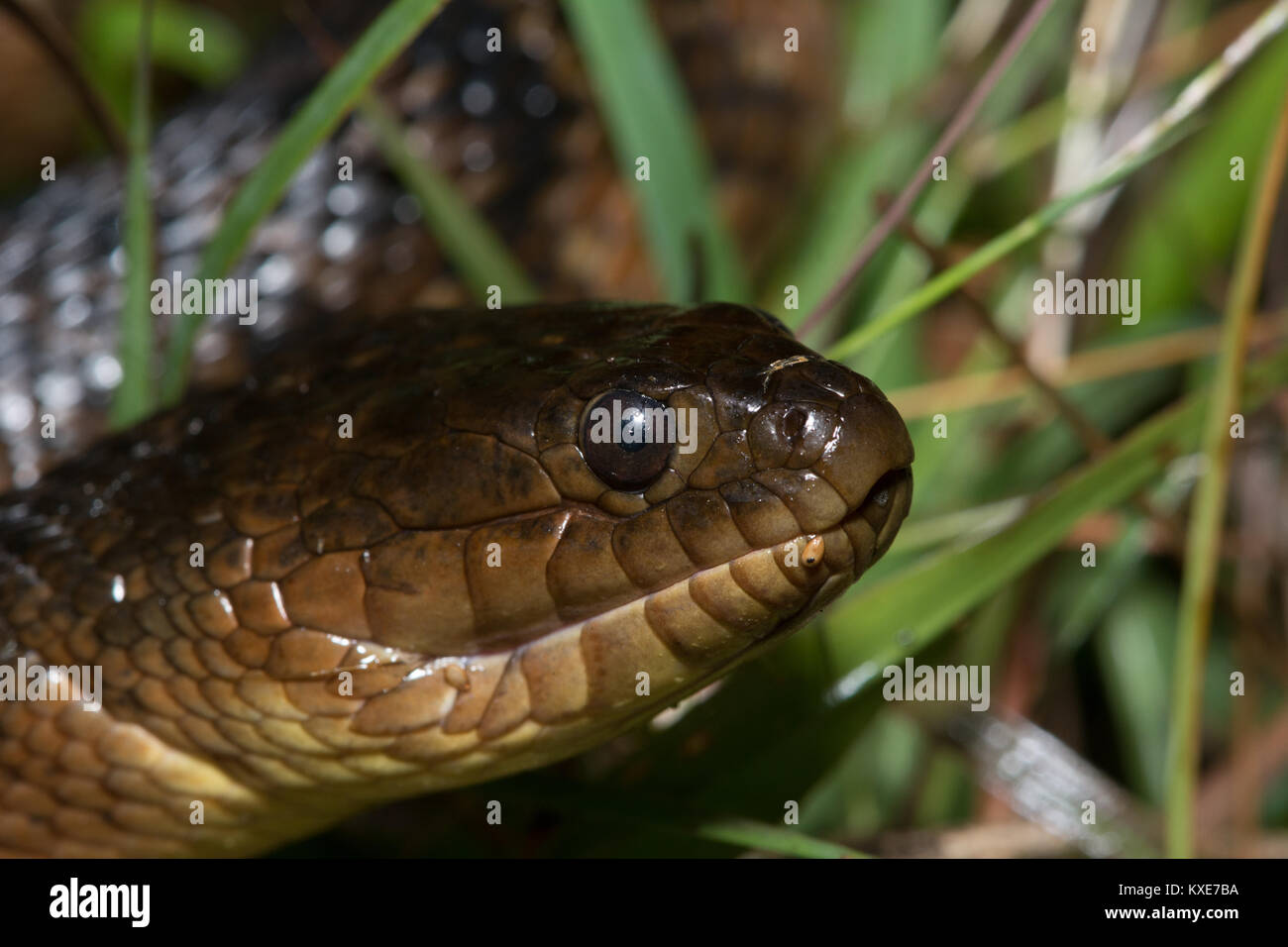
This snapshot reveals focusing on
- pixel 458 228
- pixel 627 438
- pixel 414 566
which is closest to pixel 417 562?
pixel 414 566

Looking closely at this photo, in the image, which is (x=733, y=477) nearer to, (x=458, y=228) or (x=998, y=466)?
(x=458, y=228)

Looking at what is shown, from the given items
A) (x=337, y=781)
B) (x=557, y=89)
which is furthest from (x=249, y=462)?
(x=557, y=89)

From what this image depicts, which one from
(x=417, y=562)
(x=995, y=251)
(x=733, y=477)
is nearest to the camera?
(x=733, y=477)

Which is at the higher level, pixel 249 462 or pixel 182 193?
pixel 182 193

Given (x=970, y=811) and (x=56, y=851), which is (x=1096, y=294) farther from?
(x=56, y=851)

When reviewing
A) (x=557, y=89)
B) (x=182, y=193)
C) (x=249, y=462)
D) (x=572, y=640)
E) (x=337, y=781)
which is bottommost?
(x=337, y=781)

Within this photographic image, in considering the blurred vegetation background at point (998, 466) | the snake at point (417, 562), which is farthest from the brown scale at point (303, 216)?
the snake at point (417, 562)

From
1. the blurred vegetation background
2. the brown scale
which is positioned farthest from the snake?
the brown scale
